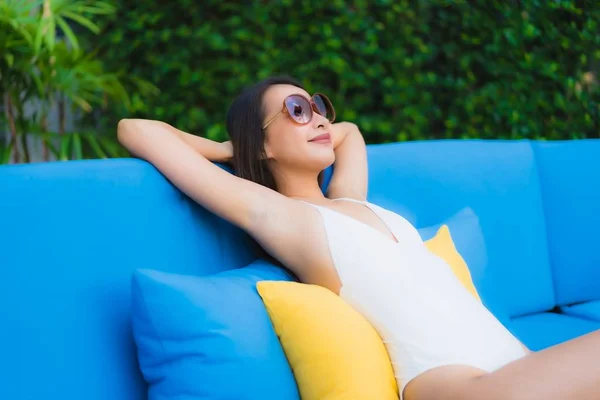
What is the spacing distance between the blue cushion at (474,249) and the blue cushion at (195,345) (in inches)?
31.6

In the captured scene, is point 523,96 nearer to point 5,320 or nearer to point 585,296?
point 585,296

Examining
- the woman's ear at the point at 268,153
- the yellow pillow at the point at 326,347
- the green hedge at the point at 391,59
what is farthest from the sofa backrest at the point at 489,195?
the green hedge at the point at 391,59

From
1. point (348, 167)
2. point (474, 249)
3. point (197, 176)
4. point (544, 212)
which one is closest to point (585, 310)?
point (544, 212)

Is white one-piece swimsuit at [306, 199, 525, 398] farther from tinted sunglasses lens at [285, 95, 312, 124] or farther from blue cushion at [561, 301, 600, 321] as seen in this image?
blue cushion at [561, 301, 600, 321]

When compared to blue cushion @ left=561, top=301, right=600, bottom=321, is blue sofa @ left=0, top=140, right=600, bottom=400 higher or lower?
higher

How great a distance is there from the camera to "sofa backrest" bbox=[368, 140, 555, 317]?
2258 millimetres

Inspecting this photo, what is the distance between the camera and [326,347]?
4.53 ft

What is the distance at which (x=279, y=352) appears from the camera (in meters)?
1.41

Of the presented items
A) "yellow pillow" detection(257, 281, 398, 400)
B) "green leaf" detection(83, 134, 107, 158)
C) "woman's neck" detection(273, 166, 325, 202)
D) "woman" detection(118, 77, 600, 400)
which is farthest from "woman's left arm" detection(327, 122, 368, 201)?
"green leaf" detection(83, 134, 107, 158)

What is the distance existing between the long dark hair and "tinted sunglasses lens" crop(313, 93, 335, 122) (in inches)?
5.2

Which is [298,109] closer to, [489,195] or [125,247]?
[125,247]

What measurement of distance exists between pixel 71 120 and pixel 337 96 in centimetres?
164

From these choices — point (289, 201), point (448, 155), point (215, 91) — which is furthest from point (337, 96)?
point (289, 201)

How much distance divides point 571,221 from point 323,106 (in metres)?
1.10
